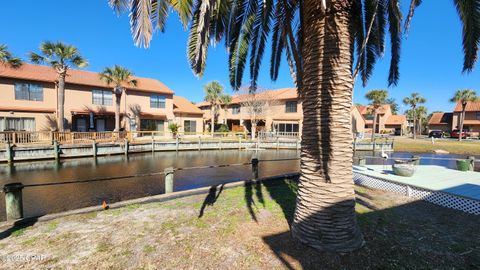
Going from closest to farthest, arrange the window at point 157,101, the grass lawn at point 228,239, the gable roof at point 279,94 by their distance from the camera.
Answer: the grass lawn at point 228,239 → the window at point 157,101 → the gable roof at point 279,94

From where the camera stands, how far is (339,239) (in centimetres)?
385

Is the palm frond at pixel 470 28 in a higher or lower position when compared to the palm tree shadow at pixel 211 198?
higher

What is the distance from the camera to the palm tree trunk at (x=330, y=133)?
152 inches

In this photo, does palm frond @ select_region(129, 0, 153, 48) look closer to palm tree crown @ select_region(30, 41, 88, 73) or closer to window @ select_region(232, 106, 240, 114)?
palm tree crown @ select_region(30, 41, 88, 73)

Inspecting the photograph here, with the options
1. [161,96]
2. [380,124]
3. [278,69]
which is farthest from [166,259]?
[380,124]

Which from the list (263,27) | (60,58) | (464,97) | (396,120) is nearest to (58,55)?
(60,58)

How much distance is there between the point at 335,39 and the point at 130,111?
29575 millimetres

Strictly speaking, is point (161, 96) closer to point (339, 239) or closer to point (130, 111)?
point (130, 111)

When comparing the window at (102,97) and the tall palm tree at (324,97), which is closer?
the tall palm tree at (324,97)

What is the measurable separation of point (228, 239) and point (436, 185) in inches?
299

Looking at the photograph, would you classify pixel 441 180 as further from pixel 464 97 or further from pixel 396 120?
pixel 396 120

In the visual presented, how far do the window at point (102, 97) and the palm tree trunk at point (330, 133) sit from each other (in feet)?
95.8

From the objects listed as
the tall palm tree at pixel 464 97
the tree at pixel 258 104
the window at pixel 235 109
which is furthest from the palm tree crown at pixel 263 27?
the tall palm tree at pixel 464 97

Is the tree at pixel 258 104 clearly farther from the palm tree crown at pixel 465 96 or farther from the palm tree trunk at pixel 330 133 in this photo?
the palm tree crown at pixel 465 96
